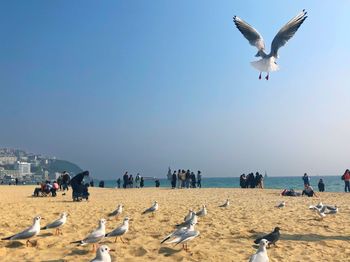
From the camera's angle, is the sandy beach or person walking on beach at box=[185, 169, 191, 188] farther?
person walking on beach at box=[185, 169, 191, 188]

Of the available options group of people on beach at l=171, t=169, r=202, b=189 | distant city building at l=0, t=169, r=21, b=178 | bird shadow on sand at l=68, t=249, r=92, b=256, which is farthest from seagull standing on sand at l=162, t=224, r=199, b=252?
distant city building at l=0, t=169, r=21, b=178

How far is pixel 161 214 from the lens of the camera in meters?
14.0

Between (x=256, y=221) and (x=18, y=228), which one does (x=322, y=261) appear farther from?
(x=18, y=228)

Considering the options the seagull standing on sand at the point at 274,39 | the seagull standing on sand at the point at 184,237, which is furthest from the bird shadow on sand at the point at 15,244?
the seagull standing on sand at the point at 274,39

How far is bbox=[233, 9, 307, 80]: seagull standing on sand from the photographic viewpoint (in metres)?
12.7

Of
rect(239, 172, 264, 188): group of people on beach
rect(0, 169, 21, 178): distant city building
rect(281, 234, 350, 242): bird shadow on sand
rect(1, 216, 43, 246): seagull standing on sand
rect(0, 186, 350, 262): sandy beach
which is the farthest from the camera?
rect(0, 169, 21, 178): distant city building

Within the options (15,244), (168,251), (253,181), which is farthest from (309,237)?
(253,181)

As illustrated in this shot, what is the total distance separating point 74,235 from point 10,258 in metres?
2.20

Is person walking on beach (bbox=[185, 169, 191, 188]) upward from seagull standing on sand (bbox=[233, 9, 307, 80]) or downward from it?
downward

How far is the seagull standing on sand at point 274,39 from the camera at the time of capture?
12672mm

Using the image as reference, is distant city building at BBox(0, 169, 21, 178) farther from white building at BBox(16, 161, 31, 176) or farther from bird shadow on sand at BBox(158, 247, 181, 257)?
bird shadow on sand at BBox(158, 247, 181, 257)

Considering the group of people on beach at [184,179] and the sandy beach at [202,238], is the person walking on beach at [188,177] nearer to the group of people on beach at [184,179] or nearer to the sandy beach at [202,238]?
the group of people on beach at [184,179]

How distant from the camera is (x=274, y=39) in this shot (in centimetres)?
1330

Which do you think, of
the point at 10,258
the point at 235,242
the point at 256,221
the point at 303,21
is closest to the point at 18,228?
the point at 10,258
